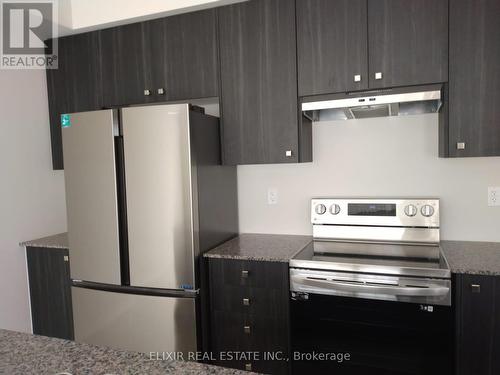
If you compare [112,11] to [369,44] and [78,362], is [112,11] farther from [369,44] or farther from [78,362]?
[78,362]

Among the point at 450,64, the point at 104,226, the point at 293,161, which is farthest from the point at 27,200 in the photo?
the point at 450,64

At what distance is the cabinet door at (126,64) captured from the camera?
2494mm

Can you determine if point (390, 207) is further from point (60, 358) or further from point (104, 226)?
point (60, 358)

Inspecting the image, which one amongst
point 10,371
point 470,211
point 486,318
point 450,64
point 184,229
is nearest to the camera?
point 10,371

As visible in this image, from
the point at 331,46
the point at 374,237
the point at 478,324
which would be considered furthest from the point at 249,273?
the point at 331,46

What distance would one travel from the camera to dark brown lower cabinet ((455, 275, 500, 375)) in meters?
1.67

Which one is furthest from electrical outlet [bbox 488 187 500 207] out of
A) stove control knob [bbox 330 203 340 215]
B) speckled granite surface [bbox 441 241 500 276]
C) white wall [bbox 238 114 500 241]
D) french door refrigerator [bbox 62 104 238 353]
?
french door refrigerator [bbox 62 104 238 353]

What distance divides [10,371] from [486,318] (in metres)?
1.88

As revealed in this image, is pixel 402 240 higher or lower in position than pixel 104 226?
lower

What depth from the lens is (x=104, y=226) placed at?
2219 mm

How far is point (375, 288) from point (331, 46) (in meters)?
1.37

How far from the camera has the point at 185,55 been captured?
7.85ft

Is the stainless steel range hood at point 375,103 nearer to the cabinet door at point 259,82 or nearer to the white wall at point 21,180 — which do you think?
the cabinet door at point 259,82

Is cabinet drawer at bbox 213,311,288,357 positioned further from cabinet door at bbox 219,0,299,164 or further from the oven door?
cabinet door at bbox 219,0,299,164
